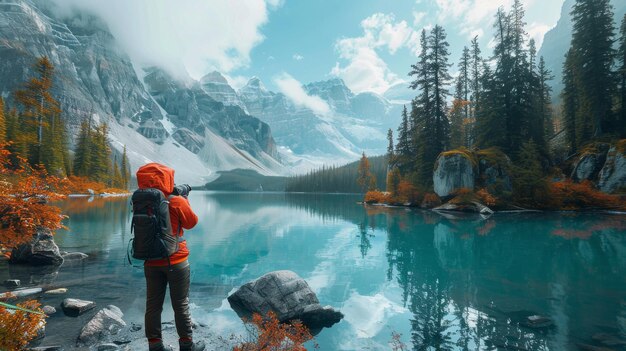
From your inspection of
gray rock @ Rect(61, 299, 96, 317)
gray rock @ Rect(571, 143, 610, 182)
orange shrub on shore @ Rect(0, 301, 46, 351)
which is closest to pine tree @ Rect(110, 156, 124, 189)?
gray rock @ Rect(61, 299, 96, 317)

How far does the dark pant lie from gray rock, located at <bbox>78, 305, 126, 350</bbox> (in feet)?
12.1

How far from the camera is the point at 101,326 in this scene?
8375mm

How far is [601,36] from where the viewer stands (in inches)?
1615

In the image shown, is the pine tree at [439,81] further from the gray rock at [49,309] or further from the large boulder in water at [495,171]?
the gray rock at [49,309]

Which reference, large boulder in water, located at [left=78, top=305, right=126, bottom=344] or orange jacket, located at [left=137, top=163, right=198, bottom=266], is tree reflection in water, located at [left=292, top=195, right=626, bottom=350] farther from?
large boulder in water, located at [left=78, top=305, right=126, bottom=344]

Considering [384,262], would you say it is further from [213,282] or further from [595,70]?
[595,70]

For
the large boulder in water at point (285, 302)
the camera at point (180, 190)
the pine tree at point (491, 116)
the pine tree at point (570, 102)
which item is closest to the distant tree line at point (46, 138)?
the large boulder in water at point (285, 302)

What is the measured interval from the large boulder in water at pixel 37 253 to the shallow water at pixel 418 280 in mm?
790

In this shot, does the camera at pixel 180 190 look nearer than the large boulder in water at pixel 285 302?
Yes

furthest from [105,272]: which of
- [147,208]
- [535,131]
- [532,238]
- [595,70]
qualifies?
[595,70]

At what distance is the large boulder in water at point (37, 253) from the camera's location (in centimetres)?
1512

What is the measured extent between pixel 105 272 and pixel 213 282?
18.1 feet

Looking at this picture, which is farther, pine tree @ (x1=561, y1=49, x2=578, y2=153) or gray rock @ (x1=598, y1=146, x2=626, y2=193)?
pine tree @ (x1=561, y1=49, x2=578, y2=153)

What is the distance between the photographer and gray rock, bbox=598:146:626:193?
1346 inches
